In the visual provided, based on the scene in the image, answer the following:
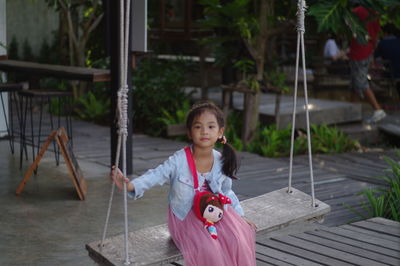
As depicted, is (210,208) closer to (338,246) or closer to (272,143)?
(338,246)

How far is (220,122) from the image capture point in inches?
129

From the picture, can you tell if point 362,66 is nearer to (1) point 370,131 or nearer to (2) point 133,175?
(1) point 370,131

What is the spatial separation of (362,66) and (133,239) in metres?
6.42

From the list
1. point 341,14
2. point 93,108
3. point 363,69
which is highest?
point 341,14

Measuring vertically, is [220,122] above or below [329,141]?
above

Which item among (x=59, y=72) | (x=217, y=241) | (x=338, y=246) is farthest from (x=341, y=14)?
(x=217, y=241)

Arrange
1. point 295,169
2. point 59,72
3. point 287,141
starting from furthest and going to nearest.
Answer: point 287,141 → point 295,169 → point 59,72

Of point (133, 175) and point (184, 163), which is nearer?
point (184, 163)

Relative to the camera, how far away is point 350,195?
555 cm

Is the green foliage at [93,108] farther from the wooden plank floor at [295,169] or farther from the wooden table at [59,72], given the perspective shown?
the wooden table at [59,72]

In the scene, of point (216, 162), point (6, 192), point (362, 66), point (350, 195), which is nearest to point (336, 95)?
point (362, 66)

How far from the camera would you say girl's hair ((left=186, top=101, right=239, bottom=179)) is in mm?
3252

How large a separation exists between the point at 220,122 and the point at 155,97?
5525 millimetres

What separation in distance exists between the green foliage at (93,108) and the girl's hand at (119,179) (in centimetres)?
615
